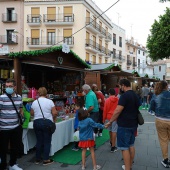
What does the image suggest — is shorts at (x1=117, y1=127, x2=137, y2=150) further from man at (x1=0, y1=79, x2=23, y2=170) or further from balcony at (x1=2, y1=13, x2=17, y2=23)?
balcony at (x1=2, y1=13, x2=17, y2=23)

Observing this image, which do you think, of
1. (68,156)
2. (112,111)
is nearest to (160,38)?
(112,111)

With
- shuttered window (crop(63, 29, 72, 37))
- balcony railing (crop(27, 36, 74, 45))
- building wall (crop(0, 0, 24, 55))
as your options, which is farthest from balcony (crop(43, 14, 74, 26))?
building wall (crop(0, 0, 24, 55))

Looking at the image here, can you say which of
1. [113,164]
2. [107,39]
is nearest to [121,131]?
[113,164]

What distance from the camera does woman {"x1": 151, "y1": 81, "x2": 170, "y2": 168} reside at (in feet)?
14.6

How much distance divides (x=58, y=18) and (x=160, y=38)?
15.7 metres

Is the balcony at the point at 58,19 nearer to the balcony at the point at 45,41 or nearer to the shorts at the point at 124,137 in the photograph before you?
the balcony at the point at 45,41

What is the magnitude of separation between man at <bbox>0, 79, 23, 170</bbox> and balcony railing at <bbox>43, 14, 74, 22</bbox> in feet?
85.2

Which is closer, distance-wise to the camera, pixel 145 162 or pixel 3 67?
pixel 145 162

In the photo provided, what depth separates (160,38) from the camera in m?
17.6

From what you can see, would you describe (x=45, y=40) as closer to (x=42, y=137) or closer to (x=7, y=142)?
(x=42, y=137)

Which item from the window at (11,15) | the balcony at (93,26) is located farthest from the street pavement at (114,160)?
the window at (11,15)

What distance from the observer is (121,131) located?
3.89 meters

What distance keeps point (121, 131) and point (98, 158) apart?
1.52 metres

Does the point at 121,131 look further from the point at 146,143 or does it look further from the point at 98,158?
the point at 146,143
